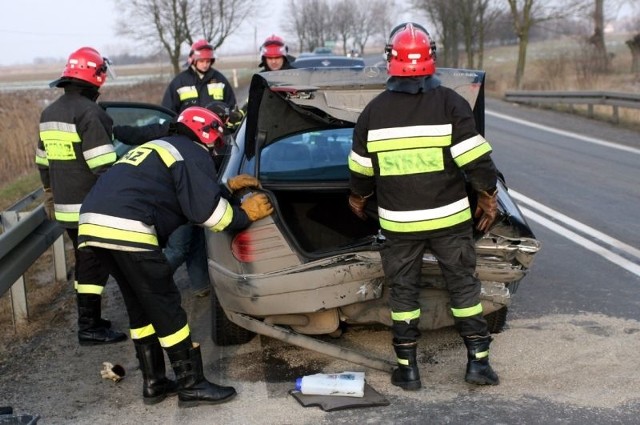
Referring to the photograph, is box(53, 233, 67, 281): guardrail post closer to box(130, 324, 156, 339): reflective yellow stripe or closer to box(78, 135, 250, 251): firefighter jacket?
box(130, 324, 156, 339): reflective yellow stripe

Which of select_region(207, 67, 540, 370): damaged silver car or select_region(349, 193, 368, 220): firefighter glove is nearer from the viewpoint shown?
select_region(207, 67, 540, 370): damaged silver car

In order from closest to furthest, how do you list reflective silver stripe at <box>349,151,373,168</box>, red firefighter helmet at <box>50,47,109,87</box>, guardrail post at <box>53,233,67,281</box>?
1. reflective silver stripe at <box>349,151,373,168</box>
2. red firefighter helmet at <box>50,47,109,87</box>
3. guardrail post at <box>53,233,67,281</box>

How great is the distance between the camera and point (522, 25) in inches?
1115

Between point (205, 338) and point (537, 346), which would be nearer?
point (537, 346)

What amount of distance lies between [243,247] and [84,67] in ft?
5.95

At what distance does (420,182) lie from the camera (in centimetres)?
384

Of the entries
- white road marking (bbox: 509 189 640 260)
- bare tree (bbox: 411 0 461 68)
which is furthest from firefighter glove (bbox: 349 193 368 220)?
bare tree (bbox: 411 0 461 68)

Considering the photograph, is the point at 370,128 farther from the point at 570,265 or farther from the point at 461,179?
the point at 570,265

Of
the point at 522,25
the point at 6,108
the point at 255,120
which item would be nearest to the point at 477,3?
the point at 522,25

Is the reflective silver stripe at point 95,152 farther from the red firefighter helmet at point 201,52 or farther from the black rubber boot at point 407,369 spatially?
the red firefighter helmet at point 201,52

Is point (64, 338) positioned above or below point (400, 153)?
below

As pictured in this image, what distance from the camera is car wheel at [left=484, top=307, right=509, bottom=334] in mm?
4562

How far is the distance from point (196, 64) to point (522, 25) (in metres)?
23.0

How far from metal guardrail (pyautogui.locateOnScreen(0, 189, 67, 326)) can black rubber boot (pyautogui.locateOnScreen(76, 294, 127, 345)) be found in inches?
18.5
